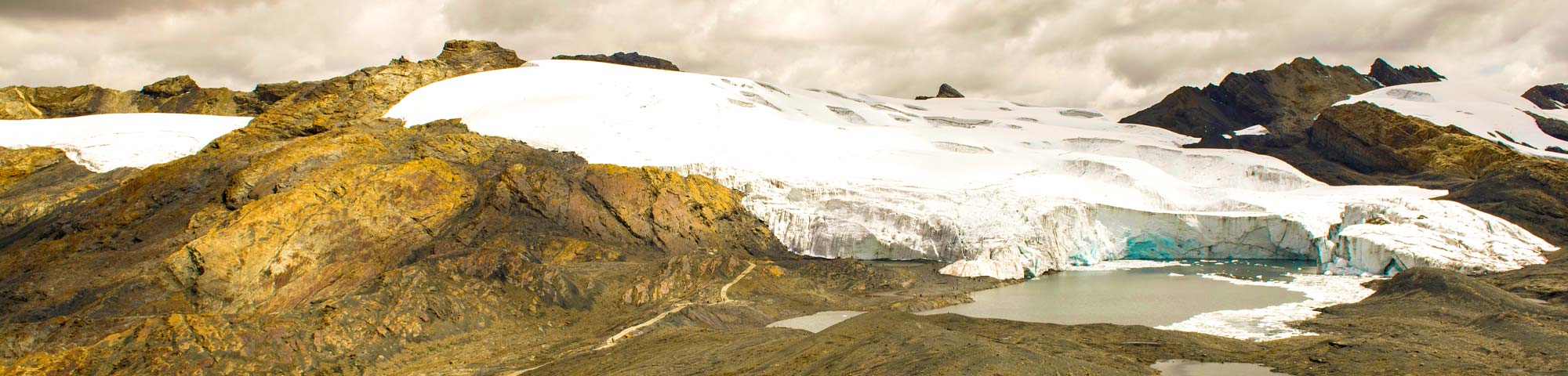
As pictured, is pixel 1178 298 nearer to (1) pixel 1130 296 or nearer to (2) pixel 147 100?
(1) pixel 1130 296

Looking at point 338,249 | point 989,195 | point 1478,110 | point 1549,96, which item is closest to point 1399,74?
point 1549,96

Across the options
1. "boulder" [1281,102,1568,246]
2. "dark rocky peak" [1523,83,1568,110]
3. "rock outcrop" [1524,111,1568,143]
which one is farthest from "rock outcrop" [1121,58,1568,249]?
"dark rocky peak" [1523,83,1568,110]

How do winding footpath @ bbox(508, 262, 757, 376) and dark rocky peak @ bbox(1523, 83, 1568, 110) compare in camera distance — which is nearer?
winding footpath @ bbox(508, 262, 757, 376)

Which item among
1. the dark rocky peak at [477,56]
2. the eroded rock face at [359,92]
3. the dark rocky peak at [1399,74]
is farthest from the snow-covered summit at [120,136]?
the dark rocky peak at [1399,74]

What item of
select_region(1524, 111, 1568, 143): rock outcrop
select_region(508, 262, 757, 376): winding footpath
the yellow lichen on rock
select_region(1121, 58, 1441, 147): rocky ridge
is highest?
select_region(1121, 58, 1441, 147): rocky ridge

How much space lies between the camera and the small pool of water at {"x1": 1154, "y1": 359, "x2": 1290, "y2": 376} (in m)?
12.4

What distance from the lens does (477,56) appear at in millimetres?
51500

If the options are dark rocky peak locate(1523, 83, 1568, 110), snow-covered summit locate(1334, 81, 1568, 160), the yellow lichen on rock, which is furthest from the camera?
dark rocky peak locate(1523, 83, 1568, 110)

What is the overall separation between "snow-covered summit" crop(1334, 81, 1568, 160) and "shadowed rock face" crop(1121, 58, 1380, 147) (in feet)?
6.72

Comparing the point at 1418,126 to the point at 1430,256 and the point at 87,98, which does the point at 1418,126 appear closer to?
the point at 1430,256

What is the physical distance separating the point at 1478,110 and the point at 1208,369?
50915 mm

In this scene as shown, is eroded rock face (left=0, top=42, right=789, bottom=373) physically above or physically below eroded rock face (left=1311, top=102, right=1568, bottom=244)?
below

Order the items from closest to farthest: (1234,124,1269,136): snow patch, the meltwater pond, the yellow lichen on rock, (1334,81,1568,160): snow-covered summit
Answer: the meltwater pond
the yellow lichen on rock
(1334,81,1568,160): snow-covered summit
(1234,124,1269,136): snow patch

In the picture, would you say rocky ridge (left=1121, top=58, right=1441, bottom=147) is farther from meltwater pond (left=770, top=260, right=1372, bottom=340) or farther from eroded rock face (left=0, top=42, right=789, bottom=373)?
eroded rock face (left=0, top=42, right=789, bottom=373)
